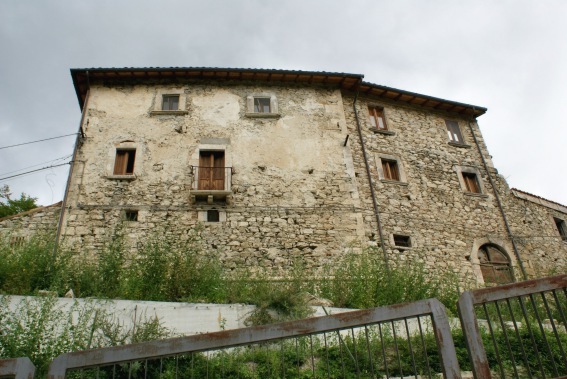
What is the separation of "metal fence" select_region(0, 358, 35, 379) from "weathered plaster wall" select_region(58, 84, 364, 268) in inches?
344

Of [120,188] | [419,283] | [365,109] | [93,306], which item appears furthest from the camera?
[365,109]

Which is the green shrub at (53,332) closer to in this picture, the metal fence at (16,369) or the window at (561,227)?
the metal fence at (16,369)

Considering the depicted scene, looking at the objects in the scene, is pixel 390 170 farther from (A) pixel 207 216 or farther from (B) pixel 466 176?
(A) pixel 207 216

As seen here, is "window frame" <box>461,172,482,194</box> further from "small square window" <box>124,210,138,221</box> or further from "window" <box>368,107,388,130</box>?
"small square window" <box>124,210,138,221</box>

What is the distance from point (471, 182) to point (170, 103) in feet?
35.8

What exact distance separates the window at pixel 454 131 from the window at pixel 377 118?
278 cm

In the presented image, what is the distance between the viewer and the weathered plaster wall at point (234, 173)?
40.9ft

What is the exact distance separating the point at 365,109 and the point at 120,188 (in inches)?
348

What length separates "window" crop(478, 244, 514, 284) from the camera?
13.9m

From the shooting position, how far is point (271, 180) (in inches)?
539

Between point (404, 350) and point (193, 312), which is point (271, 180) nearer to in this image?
point (193, 312)

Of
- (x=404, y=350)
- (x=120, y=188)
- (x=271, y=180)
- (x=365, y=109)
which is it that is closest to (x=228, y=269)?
(x=271, y=180)

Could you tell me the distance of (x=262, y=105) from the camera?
50.1 feet

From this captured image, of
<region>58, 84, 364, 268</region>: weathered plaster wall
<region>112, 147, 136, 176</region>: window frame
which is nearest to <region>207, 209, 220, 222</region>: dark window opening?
<region>58, 84, 364, 268</region>: weathered plaster wall
